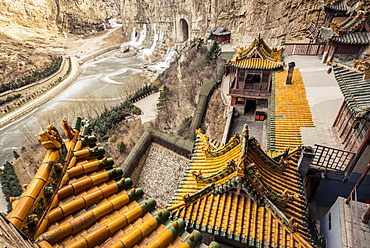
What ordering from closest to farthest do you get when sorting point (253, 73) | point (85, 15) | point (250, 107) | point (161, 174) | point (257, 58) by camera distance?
point (257, 58) → point (161, 174) → point (253, 73) → point (250, 107) → point (85, 15)

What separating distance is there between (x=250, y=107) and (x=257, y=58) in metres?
4.97

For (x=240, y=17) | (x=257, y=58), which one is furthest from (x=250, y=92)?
(x=240, y=17)

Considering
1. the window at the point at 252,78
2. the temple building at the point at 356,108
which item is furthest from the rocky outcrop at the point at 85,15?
the temple building at the point at 356,108

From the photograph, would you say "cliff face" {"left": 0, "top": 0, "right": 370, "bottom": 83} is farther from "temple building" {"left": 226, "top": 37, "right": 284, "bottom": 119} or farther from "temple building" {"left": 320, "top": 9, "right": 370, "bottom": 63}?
"temple building" {"left": 226, "top": 37, "right": 284, "bottom": 119}

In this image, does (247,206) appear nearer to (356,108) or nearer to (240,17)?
(356,108)

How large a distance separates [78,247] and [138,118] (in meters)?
28.5

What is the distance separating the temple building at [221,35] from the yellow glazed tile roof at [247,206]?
38584mm

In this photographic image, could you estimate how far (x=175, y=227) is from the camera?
401 centimetres

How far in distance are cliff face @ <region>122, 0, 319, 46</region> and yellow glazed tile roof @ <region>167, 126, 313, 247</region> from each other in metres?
32.3

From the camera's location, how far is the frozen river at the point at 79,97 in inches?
1414

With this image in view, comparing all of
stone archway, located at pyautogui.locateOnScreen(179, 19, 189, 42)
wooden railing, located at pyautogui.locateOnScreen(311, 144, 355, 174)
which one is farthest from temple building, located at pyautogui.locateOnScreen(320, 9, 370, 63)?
stone archway, located at pyautogui.locateOnScreen(179, 19, 189, 42)

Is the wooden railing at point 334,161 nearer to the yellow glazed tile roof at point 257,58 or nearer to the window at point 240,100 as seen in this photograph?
the yellow glazed tile roof at point 257,58

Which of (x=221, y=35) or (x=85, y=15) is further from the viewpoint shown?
(x=85, y=15)

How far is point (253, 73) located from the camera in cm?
1833
